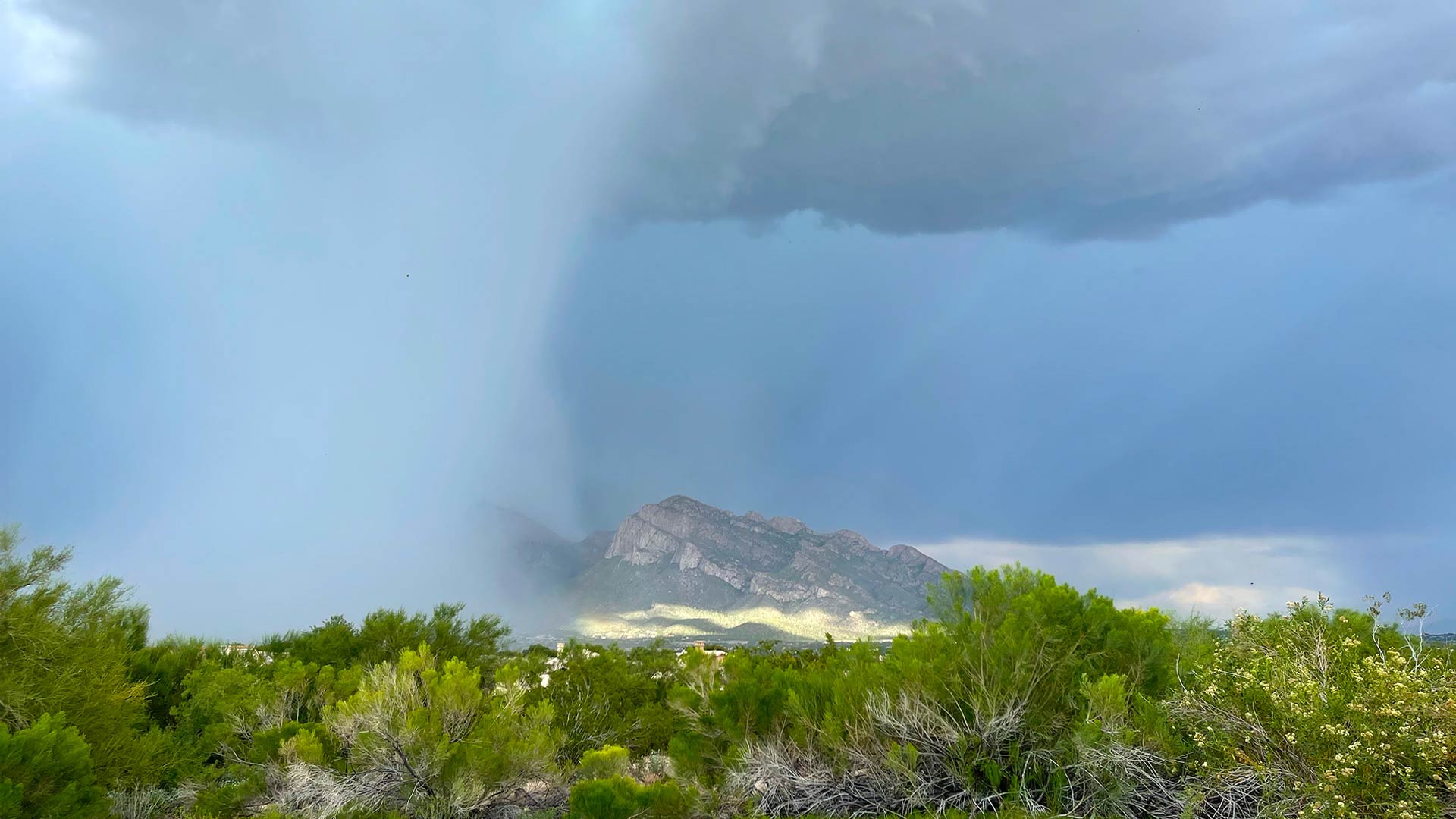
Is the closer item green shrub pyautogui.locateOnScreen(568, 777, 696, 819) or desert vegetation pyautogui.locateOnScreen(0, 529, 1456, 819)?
desert vegetation pyautogui.locateOnScreen(0, 529, 1456, 819)

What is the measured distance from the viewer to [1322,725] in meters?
7.27

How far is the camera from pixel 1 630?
1239cm

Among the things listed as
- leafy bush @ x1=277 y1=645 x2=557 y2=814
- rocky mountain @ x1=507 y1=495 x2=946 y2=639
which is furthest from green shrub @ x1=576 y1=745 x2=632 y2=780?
rocky mountain @ x1=507 y1=495 x2=946 y2=639

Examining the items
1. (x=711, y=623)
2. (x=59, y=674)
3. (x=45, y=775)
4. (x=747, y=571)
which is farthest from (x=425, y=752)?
(x=747, y=571)

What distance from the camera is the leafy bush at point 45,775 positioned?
9039 millimetres

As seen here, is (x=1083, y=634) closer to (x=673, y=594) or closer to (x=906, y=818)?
(x=906, y=818)

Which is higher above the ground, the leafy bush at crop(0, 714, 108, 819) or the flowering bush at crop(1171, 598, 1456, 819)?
the flowering bush at crop(1171, 598, 1456, 819)

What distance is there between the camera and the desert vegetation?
7578 millimetres

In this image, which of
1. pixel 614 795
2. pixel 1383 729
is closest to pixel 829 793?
pixel 614 795

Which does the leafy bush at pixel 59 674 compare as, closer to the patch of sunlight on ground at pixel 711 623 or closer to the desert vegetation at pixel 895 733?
the desert vegetation at pixel 895 733

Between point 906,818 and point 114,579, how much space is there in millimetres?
16714

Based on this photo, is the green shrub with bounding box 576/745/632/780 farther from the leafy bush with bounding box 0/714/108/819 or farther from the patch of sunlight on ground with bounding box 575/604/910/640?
the patch of sunlight on ground with bounding box 575/604/910/640

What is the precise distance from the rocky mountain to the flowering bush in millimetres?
100542

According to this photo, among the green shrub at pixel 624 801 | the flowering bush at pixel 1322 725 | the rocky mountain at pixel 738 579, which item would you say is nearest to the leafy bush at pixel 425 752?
the green shrub at pixel 624 801
